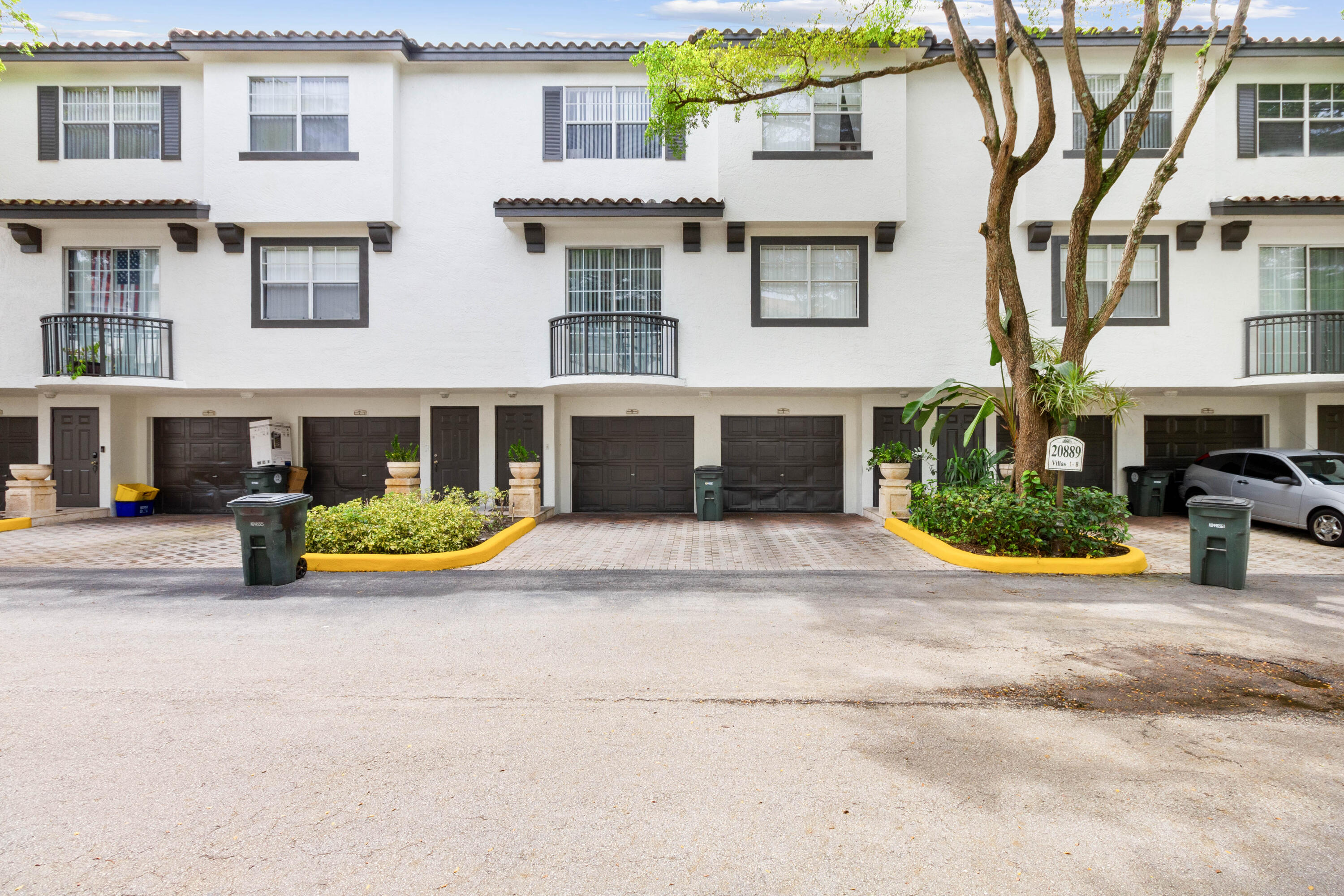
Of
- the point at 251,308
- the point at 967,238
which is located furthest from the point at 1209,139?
the point at 251,308

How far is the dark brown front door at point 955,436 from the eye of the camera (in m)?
14.5

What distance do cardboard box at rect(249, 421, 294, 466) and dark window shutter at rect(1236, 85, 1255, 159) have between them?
2032 centimetres

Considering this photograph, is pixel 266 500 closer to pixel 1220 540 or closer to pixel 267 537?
pixel 267 537

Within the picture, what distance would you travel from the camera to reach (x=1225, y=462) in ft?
43.0

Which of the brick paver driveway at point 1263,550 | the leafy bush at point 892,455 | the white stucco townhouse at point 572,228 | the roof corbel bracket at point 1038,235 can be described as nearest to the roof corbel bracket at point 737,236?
the white stucco townhouse at point 572,228

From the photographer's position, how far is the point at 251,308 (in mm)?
13602

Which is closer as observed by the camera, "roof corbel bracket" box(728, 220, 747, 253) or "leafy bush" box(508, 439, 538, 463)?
"roof corbel bracket" box(728, 220, 747, 253)

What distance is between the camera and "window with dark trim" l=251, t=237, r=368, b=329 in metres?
13.7

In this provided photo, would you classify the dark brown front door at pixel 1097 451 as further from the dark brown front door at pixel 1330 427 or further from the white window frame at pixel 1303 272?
the dark brown front door at pixel 1330 427

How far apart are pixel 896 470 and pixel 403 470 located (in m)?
9.87

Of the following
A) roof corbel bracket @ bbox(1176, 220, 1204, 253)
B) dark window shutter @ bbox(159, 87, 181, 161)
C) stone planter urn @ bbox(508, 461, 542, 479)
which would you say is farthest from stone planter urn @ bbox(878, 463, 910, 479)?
dark window shutter @ bbox(159, 87, 181, 161)

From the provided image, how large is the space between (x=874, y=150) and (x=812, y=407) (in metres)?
5.29

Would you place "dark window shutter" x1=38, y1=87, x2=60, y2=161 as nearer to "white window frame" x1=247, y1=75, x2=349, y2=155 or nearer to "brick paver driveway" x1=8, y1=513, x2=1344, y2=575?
"white window frame" x1=247, y1=75, x2=349, y2=155

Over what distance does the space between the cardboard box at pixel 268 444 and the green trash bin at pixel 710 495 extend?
902cm
